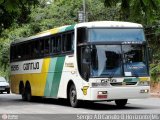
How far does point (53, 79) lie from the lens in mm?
21094

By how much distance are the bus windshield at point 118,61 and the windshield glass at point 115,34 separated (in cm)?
30

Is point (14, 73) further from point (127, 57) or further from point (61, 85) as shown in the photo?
point (127, 57)

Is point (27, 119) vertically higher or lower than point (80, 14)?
lower

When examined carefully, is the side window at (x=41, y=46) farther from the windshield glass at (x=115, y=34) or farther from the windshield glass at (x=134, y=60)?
the windshield glass at (x=134, y=60)

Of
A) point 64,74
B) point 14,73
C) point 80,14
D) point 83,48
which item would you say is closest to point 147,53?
point 83,48

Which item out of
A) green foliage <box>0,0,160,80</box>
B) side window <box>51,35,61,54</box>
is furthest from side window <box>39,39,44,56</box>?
green foliage <box>0,0,160,80</box>

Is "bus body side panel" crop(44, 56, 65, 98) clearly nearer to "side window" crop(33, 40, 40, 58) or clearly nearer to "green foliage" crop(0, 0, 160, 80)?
"side window" crop(33, 40, 40, 58)

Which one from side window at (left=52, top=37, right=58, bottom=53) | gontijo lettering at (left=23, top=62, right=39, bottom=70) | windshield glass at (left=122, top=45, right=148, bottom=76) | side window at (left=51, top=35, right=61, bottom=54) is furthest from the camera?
gontijo lettering at (left=23, top=62, right=39, bottom=70)

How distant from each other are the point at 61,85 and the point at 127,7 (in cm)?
1377

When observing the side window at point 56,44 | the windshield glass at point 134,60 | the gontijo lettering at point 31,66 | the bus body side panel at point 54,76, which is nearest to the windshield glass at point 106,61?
the windshield glass at point 134,60

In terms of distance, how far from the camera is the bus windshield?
17562 mm

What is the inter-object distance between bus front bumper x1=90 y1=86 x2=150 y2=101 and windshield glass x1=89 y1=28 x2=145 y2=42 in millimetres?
1841

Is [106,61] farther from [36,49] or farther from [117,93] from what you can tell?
[36,49]

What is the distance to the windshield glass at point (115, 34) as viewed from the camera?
1797cm
